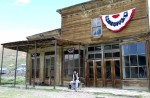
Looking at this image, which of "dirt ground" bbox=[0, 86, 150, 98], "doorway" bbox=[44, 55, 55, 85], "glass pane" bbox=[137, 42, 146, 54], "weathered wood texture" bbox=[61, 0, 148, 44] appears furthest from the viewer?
"doorway" bbox=[44, 55, 55, 85]

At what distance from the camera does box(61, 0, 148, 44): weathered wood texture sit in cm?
1822

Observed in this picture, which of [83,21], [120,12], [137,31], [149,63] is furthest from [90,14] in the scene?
[149,63]

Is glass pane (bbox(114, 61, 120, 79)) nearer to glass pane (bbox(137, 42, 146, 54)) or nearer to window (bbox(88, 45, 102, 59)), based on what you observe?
window (bbox(88, 45, 102, 59))

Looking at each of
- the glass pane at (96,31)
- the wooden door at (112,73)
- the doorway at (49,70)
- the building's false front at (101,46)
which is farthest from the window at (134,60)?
the doorway at (49,70)

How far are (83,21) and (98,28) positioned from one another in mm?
1751

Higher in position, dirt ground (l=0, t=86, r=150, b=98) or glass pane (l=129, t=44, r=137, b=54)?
glass pane (l=129, t=44, r=137, b=54)

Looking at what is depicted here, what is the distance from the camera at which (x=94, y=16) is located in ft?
69.3

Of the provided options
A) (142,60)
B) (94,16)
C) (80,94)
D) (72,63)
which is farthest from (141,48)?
(72,63)

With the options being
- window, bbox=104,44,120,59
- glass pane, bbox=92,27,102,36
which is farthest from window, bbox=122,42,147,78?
glass pane, bbox=92,27,102,36

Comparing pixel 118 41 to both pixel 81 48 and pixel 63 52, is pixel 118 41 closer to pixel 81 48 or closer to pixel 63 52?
pixel 81 48

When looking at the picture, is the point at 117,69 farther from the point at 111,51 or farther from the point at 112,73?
the point at 111,51

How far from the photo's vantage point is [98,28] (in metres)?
20.7

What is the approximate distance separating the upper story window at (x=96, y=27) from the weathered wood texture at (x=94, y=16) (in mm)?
290

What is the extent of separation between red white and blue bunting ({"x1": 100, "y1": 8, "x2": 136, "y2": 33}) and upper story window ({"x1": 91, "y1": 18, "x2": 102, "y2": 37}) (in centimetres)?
54
